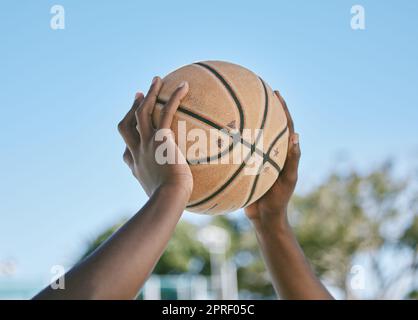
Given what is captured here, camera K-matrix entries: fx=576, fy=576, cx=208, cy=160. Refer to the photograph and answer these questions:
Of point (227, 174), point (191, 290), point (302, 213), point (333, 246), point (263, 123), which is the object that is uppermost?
point (302, 213)

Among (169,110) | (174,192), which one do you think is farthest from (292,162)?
(174,192)

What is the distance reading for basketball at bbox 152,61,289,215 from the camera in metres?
2.26

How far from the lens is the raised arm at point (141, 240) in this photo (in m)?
1.32

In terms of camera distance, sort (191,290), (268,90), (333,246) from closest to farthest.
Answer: (268,90) → (191,290) → (333,246)

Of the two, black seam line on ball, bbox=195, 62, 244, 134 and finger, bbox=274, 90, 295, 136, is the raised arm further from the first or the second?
finger, bbox=274, 90, 295, 136

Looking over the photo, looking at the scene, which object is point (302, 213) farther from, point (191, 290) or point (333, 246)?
point (191, 290)

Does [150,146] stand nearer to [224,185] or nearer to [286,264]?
[224,185]

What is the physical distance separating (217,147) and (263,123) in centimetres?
25

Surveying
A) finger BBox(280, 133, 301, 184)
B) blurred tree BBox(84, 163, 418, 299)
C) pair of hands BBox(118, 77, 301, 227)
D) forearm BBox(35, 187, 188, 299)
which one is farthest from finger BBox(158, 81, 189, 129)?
blurred tree BBox(84, 163, 418, 299)

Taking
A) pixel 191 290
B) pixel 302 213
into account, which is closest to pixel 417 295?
pixel 302 213

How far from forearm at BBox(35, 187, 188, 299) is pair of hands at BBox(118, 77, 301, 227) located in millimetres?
169

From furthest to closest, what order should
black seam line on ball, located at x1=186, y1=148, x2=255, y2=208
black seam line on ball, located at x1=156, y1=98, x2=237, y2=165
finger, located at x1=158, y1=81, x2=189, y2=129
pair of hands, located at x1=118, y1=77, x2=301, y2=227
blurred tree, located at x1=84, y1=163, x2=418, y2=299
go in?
blurred tree, located at x1=84, y1=163, x2=418, y2=299
black seam line on ball, located at x1=186, y1=148, x2=255, y2=208
black seam line on ball, located at x1=156, y1=98, x2=237, y2=165
finger, located at x1=158, y1=81, x2=189, y2=129
pair of hands, located at x1=118, y1=77, x2=301, y2=227

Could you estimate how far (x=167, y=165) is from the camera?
1.71 m

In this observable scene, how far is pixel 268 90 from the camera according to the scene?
2.55 metres
